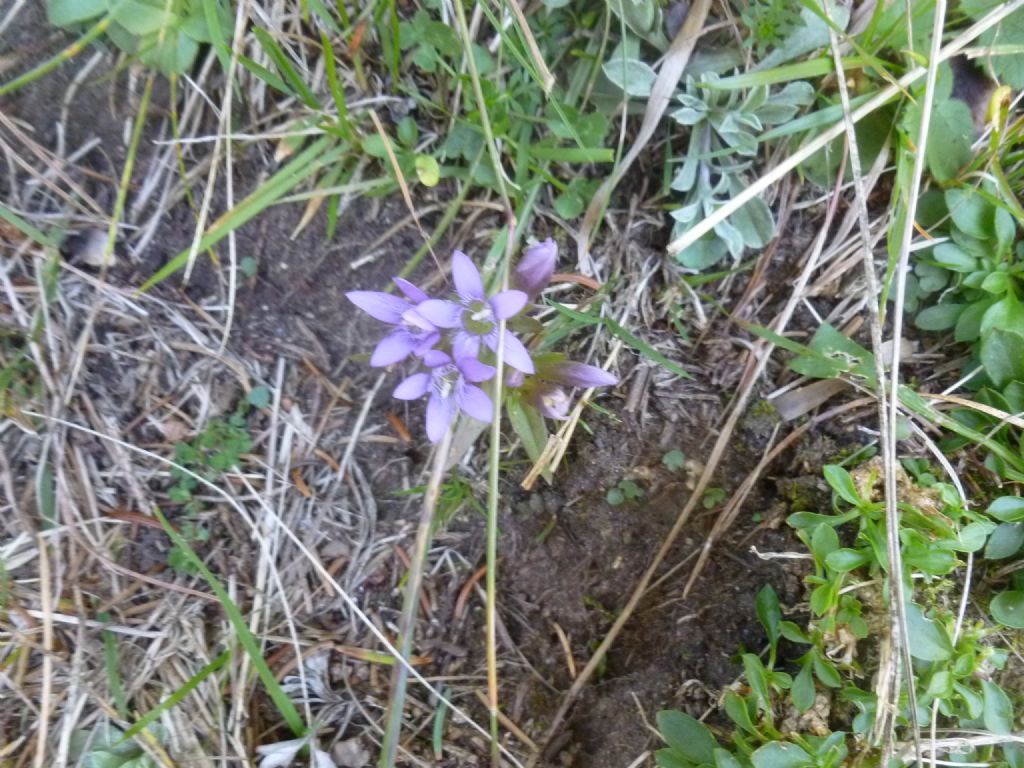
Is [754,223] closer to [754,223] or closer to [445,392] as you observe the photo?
[754,223]

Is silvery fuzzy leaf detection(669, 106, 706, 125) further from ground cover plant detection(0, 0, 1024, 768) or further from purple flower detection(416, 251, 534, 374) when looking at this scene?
purple flower detection(416, 251, 534, 374)

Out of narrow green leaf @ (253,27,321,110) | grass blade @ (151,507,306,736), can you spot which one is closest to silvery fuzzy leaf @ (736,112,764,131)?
narrow green leaf @ (253,27,321,110)

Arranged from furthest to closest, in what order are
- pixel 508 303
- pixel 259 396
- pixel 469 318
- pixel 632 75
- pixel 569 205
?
pixel 259 396
pixel 569 205
pixel 632 75
pixel 469 318
pixel 508 303

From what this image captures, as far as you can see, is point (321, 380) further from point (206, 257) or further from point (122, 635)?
point (122, 635)

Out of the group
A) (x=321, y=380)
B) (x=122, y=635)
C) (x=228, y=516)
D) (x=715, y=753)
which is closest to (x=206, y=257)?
(x=321, y=380)

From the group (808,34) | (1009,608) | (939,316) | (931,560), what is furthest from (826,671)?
(808,34)

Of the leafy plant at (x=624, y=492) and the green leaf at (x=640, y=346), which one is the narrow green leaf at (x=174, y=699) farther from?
the green leaf at (x=640, y=346)
